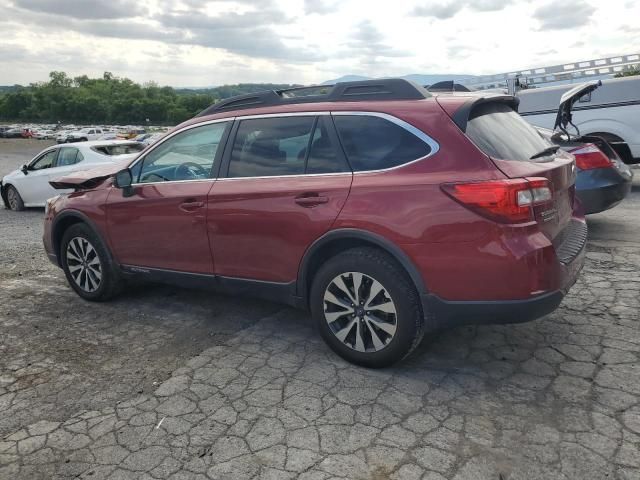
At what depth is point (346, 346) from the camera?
354 cm

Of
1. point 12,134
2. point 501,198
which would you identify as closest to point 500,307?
point 501,198

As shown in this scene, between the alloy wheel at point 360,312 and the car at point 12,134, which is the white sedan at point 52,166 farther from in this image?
A: the car at point 12,134

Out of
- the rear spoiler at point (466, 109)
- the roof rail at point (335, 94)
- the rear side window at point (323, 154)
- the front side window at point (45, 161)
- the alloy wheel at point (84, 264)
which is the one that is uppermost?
the roof rail at point (335, 94)

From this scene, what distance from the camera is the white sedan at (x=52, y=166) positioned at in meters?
10.9

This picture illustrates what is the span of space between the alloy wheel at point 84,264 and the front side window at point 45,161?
7484 millimetres

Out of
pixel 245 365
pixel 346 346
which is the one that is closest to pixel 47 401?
pixel 245 365

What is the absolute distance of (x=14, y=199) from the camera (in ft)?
41.3

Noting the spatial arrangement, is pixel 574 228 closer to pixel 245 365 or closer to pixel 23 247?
pixel 245 365

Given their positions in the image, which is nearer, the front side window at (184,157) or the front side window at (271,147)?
the front side window at (271,147)

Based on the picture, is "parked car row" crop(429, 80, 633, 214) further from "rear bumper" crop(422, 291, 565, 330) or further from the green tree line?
the green tree line

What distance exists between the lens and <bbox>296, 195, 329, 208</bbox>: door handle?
3.50 m

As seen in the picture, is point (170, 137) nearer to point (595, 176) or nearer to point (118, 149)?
point (595, 176)

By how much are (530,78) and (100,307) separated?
34.0ft

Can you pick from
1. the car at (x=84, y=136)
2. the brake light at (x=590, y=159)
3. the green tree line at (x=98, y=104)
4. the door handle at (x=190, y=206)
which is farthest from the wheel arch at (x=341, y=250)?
the green tree line at (x=98, y=104)
